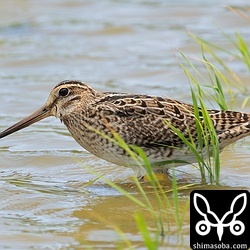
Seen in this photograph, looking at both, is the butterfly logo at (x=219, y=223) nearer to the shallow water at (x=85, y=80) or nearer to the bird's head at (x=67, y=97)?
the shallow water at (x=85, y=80)

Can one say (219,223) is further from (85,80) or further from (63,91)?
(85,80)

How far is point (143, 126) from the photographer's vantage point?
9.00 meters

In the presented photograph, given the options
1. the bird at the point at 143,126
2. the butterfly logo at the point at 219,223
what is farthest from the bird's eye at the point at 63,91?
the butterfly logo at the point at 219,223

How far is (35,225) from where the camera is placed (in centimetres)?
793

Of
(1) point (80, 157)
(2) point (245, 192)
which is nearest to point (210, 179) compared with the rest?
(2) point (245, 192)

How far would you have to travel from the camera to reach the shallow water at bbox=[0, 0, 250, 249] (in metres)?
7.95

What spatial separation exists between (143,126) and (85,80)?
4.16 m

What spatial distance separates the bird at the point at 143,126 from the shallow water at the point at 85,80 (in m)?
0.31

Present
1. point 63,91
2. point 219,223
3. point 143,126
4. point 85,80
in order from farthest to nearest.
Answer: point 85,80 < point 63,91 < point 143,126 < point 219,223

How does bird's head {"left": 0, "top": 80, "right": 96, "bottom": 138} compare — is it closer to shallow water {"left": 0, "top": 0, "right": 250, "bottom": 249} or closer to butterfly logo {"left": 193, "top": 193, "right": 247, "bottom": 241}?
shallow water {"left": 0, "top": 0, "right": 250, "bottom": 249}

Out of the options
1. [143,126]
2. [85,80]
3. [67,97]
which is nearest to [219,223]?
[143,126]

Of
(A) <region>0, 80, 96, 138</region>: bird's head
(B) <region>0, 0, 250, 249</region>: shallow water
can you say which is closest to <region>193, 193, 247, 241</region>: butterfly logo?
(B) <region>0, 0, 250, 249</region>: shallow water

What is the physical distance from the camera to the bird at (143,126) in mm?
8945

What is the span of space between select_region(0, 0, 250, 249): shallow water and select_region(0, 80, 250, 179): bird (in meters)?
0.31
